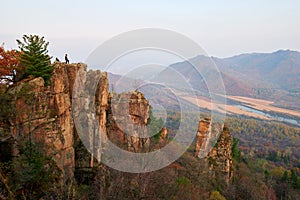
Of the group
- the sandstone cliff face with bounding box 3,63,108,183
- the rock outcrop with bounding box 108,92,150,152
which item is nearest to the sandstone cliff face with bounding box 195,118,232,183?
the rock outcrop with bounding box 108,92,150,152

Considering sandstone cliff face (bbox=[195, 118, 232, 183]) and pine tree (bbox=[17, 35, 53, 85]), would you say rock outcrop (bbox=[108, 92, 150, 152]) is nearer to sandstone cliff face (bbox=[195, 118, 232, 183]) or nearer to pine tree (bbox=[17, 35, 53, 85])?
pine tree (bbox=[17, 35, 53, 85])

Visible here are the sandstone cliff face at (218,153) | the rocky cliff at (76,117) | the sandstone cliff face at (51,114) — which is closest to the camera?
the sandstone cliff face at (51,114)

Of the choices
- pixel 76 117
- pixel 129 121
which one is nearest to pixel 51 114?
pixel 76 117

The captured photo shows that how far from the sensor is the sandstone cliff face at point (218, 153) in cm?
3058

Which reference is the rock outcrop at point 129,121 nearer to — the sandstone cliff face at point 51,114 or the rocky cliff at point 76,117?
the rocky cliff at point 76,117

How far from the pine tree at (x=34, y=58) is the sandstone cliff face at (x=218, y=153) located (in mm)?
22462

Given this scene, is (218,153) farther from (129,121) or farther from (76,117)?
(76,117)

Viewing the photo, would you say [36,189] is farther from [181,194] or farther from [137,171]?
[181,194]

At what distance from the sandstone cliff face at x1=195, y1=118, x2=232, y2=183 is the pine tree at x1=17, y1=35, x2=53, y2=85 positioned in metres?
22.5

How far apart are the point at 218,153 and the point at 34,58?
2404 cm

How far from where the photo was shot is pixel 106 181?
12844 millimetres

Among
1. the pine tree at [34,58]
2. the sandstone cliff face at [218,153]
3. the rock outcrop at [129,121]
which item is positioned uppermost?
the pine tree at [34,58]

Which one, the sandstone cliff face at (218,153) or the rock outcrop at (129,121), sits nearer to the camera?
the rock outcrop at (129,121)

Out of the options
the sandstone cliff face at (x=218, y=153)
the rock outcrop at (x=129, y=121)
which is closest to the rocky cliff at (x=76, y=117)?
the rock outcrop at (x=129, y=121)
